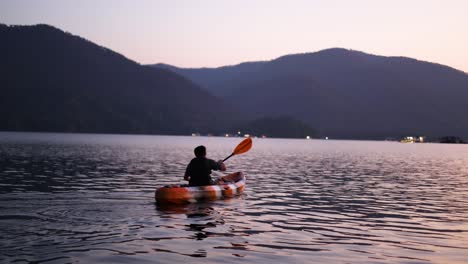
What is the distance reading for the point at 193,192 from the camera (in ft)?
68.2

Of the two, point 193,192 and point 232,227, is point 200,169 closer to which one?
point 193,192

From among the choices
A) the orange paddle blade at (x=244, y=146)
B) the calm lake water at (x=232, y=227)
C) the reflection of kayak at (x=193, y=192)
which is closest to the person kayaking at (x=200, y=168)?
the reflection of kayak at (x=193, y=192)

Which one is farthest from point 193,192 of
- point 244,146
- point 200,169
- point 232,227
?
point 244,146

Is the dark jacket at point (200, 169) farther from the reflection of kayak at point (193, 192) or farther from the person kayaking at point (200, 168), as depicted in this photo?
the reflection of kayak at point (193, 192)

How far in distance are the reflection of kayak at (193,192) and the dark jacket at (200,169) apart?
314mm

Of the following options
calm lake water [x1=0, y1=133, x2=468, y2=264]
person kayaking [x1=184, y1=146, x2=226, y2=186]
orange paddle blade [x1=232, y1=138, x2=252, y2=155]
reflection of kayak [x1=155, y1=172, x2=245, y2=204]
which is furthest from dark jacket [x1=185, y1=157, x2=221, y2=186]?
orange paddle blade [x1=232, y1=138, x2=252, y2=155]

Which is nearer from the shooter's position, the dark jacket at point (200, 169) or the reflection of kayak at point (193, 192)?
the reflection of kayak at point (193, 192)

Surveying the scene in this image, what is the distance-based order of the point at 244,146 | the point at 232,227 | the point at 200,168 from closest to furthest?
1. the point at 232,227
2. the point at 200,168
3. the point at 244,146

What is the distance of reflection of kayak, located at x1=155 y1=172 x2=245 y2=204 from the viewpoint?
20.0 m

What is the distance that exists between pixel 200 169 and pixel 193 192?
107 centimetres

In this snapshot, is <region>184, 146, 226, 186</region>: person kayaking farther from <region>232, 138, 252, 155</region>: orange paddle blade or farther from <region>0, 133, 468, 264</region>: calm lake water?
<region>232, 138, 252, 155</region>: orange paddle blade

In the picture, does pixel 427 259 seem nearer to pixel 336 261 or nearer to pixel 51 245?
pixel 336 261

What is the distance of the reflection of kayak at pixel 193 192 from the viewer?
20.0 metres

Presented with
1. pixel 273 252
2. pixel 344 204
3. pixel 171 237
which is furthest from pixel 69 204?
pixel 344 204
